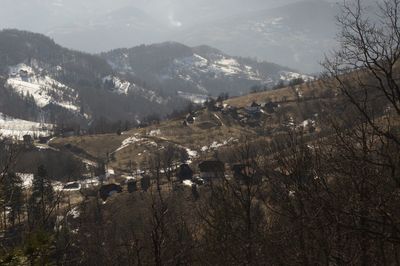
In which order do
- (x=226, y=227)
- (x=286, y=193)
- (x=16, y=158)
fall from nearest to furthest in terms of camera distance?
1. (x=16, y=158)
2. (x=286, y=193)
3. (x=226, y=227)

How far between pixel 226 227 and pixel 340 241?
10.6 metres

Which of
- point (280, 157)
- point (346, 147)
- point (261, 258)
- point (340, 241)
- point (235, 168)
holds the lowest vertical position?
point (235, 168)

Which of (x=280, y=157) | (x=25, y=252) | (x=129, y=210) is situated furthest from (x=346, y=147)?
(x=129, y=210)

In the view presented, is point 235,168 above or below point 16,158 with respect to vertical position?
below

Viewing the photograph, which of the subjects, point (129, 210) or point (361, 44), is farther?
point (129, 210)

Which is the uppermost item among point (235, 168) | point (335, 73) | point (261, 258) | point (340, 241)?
point (335, 73)

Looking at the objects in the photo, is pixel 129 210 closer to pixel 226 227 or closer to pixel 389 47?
pixel 226 227

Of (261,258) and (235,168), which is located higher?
(261,258)

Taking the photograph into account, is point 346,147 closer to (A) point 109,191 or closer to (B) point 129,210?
(B) point 129,210

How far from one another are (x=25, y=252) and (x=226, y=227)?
13295mm

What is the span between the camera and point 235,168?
503 ft

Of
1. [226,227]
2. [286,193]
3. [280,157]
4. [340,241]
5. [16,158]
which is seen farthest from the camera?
[226,227]

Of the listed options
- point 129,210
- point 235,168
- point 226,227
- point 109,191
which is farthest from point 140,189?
point 226,227

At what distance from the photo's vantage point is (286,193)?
843 inches
